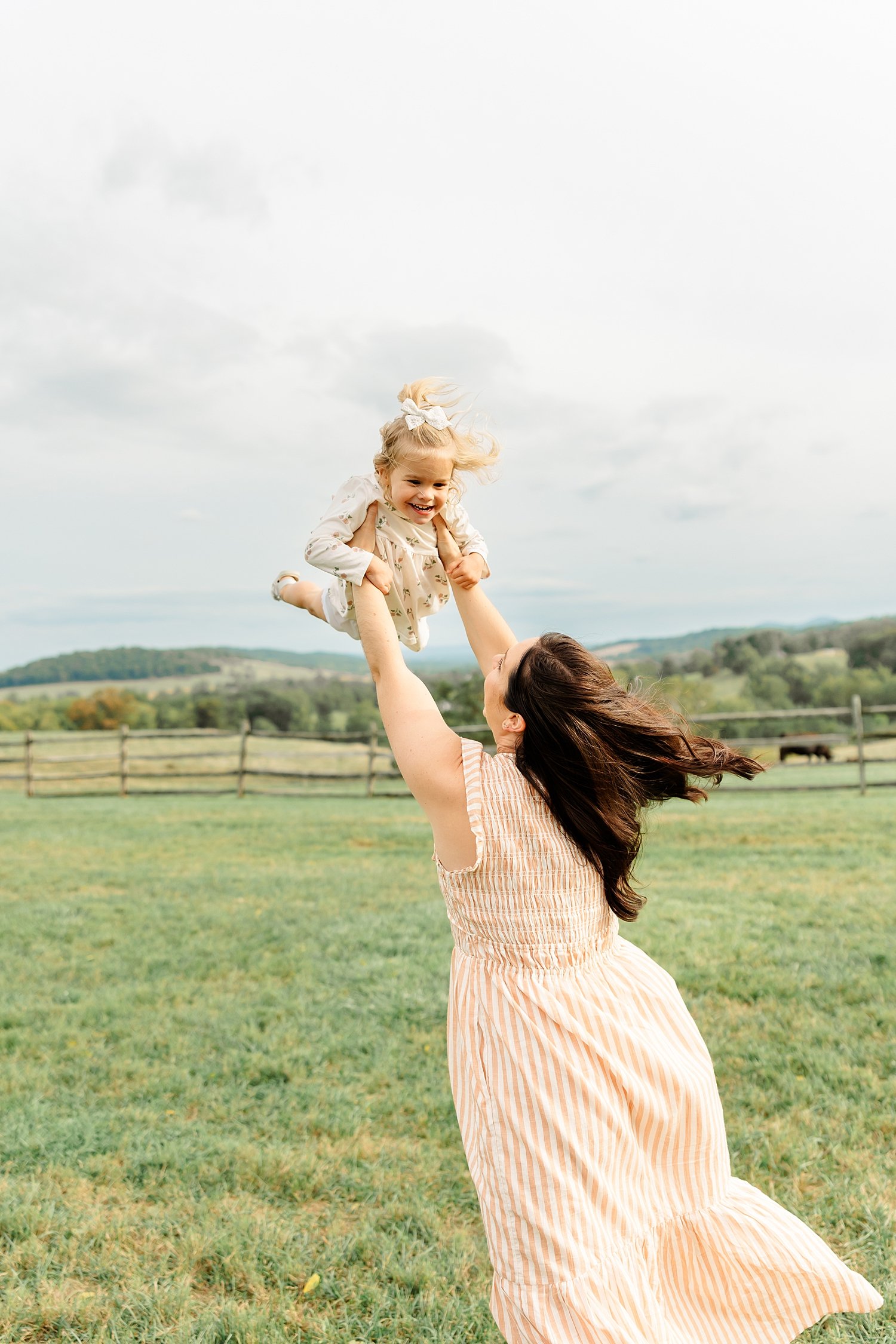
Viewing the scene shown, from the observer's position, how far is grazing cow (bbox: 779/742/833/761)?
2459 centimetres

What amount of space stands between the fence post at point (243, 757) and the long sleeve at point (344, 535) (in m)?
17.8

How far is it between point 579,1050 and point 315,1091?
2930 mm

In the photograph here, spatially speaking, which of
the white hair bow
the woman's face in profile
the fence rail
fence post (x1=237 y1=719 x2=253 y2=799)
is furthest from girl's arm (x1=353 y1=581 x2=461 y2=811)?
fence post (x1=237 y1=719 x2=253 y2=799)

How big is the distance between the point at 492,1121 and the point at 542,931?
39 cm

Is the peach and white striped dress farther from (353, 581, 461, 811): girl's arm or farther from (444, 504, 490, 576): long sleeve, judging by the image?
(444, 504, 490, 576): long sleeve

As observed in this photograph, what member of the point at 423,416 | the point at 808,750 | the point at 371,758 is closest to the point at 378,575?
the point at 423,416

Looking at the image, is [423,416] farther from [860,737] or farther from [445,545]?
[860,737]

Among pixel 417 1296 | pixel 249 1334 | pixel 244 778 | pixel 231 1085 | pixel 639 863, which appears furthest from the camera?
pixel 244 778

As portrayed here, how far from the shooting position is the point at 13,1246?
3170 millimetres

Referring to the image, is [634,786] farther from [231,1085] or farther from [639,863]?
[639,863]

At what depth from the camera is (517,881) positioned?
1936 millimetres

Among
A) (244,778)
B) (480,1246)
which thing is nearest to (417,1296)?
(480,1246)

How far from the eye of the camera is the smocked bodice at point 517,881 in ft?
6.24

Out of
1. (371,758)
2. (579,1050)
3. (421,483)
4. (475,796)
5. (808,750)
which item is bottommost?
(808,750)
